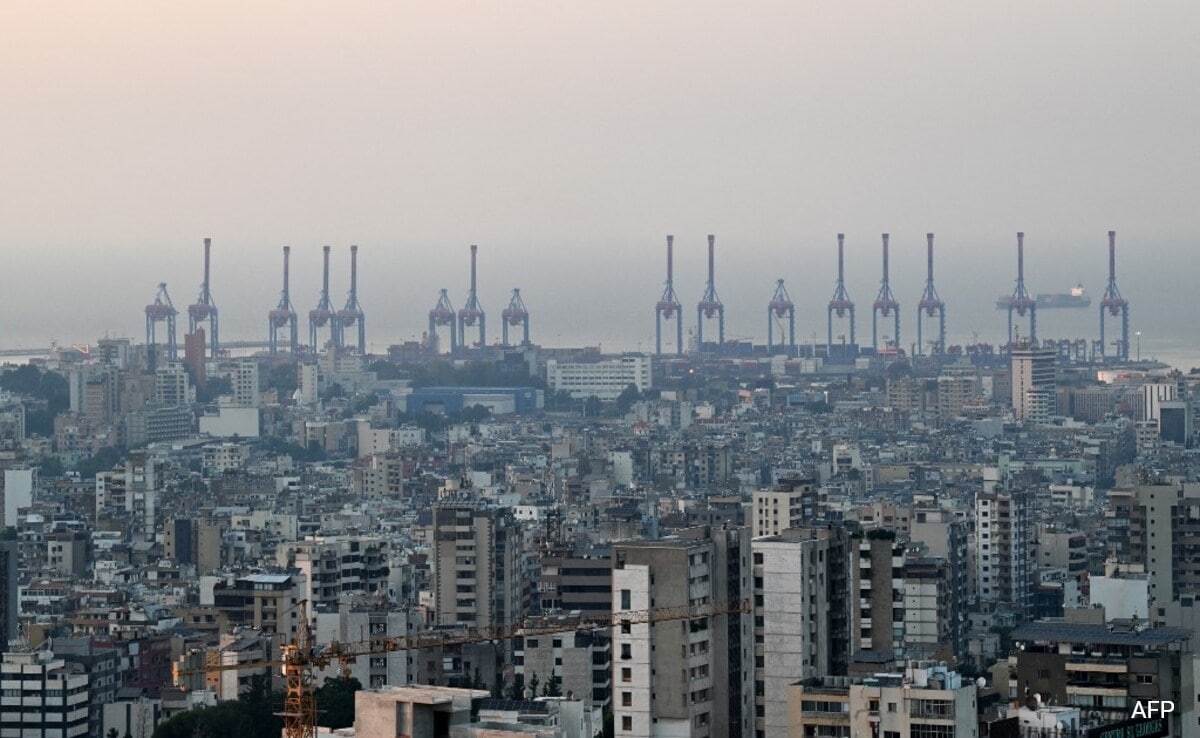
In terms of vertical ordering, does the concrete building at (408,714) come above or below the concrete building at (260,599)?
above

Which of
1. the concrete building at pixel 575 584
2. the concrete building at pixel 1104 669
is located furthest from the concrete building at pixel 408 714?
the concrete building at pixel 575 584

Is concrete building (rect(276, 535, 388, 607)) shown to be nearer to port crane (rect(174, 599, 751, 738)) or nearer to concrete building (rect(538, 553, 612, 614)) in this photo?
concrete building (rect(538, 553, 612, 614))

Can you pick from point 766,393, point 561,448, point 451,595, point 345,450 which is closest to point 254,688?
point 451,595

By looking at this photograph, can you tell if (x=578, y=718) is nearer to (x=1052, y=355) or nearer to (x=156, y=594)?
(x=156, y=594)

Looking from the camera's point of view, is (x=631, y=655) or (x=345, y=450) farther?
(x=345, y=450)

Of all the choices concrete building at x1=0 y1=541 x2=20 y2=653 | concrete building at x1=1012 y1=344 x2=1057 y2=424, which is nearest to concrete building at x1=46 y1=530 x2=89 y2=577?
concrete building at x1=0 y1=541 x2=20 y2=653

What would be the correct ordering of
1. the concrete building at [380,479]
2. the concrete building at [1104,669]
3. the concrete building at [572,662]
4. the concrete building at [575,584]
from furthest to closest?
the concrete building at [380,479] < the concrete building at [575,584] < the concrete building at [572,662] < the concrete building at [1104,669]

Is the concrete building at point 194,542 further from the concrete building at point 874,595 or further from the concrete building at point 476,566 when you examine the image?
the concrete building at point 874,595
